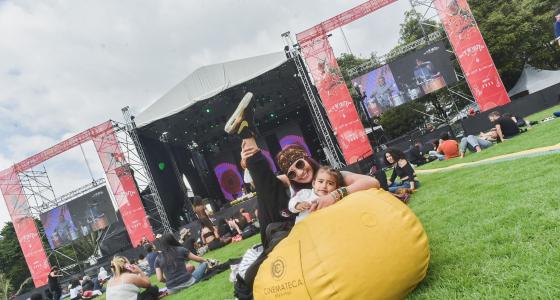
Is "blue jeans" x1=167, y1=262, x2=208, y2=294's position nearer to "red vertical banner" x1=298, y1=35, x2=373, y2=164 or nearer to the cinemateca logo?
the cinemateca logo

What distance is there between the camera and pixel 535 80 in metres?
20.4

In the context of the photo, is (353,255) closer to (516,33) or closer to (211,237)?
(211,237)

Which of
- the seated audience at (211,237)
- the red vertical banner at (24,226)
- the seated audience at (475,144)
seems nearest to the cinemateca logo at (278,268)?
the seated audience at (475,144)

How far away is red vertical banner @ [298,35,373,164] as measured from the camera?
644 inches

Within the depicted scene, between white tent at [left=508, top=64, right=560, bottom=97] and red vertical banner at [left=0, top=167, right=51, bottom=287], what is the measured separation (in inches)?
1107

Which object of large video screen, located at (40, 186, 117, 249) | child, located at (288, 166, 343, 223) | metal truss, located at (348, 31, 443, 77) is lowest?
child, located at (288, 166, 343, 223)

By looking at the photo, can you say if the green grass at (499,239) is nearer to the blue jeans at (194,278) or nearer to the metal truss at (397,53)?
the blue jeans at (194,278)

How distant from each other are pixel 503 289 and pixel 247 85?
1651cm

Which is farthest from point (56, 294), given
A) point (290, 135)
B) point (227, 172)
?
point (290, 135)

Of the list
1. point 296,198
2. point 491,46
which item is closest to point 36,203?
point 296,198

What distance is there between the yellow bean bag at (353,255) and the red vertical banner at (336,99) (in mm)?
14025

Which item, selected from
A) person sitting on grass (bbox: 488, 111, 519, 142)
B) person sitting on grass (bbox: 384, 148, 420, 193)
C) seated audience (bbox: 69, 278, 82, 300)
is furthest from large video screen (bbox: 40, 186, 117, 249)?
person sitting on grass (bbox: 488, 111, 519, 142)

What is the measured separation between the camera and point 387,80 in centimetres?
1880

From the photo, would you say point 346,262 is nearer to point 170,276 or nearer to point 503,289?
point 503,289
